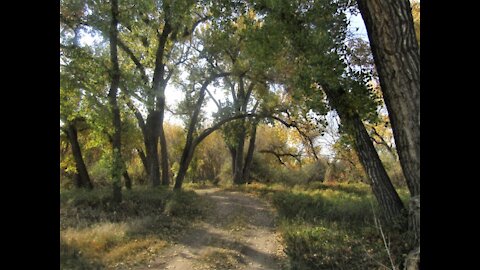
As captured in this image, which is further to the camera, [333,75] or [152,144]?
[152,144]

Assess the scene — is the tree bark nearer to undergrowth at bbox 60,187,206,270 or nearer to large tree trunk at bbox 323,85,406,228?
undergrowth at bbox 60,187,206,270

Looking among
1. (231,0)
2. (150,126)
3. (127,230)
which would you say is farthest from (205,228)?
(150,126)

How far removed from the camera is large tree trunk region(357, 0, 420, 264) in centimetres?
589

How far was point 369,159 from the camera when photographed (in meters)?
9.24

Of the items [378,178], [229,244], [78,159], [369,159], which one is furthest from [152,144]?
[378,178]

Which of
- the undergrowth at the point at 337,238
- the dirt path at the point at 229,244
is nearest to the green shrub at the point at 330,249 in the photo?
the undergrowth at the point at 337,238

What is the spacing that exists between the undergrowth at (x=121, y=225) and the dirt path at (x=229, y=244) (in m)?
0.51

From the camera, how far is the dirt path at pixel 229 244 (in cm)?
854

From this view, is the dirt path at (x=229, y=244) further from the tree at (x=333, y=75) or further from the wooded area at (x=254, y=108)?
the tree at (x=333, y=75)

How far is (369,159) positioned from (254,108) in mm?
15716

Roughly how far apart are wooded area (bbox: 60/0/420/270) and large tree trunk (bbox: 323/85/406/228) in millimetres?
26

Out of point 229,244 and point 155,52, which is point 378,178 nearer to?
point 229,244

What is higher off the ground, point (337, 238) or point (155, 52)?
point (155, 52)
